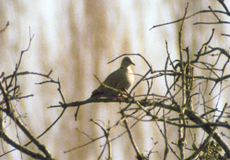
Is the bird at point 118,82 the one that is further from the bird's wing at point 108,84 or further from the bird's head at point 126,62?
the bird's head at point 126,62

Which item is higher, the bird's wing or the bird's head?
the bird's head

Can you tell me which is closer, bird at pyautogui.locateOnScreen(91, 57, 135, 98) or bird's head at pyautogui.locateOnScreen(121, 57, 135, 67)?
bird at pyautogui.locateOnScreen(91, 57, 135, 98)

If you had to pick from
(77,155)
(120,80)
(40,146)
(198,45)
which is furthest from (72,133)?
(40,146)

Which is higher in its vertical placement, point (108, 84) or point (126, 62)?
point (126, 62)

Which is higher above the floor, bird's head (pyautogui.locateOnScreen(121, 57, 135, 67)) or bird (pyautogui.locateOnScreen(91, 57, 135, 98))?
bird's head (pyautogui.locateOnScreen(121, 57, 135, 67))

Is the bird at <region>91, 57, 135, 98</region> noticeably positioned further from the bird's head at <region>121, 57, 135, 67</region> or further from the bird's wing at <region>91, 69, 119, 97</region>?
the bird's head at <region>121, 57, 135, 67</region>

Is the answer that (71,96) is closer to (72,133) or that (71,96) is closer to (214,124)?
(72,133)

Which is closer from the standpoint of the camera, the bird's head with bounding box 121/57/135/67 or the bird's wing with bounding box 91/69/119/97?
the bird's wing with bounding box 91/69/119/97

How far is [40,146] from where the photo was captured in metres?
3.76

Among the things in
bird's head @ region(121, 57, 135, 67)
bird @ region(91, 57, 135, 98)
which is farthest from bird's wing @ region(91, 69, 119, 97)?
bird's head @ region(121, 57, 135, 67)

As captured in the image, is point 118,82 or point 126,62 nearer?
point 118,82

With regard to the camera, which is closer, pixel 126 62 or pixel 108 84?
pixel 108 84

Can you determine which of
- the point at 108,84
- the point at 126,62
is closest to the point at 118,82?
the point at 108,84

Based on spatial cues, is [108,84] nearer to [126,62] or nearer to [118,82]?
[118,82]
